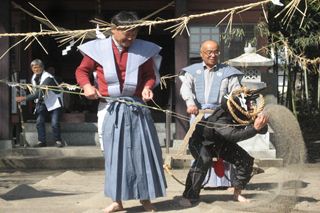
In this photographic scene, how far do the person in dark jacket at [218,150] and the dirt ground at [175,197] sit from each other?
0.60 ft

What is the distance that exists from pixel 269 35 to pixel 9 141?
17.4 ft

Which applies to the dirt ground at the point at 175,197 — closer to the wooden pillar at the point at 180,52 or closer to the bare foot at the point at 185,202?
the bare foot at the point at 185,202

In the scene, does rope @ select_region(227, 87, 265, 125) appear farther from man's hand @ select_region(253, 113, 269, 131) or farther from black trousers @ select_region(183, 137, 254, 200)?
black trousers @ select_region(183, 137, 254, 200)

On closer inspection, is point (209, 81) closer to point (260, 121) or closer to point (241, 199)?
point (260, 121)

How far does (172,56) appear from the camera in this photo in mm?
13703

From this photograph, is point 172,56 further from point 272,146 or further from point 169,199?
point 169,199

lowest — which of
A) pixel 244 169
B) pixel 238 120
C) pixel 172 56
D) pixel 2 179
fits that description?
pixel 2 179

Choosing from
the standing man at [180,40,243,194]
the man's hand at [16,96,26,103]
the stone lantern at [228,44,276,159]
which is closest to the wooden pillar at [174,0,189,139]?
the stone lantern at [228,44,276,159]

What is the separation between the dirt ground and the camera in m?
5.72

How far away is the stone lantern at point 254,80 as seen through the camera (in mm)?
10562

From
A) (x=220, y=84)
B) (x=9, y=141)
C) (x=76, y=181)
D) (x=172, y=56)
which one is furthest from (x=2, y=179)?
(x=172, y=56)

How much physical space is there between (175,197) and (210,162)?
0.67 m

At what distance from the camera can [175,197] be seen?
6.49 m

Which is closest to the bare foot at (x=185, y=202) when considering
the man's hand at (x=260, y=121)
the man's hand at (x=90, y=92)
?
the man's hand at (x=260, y=121)
